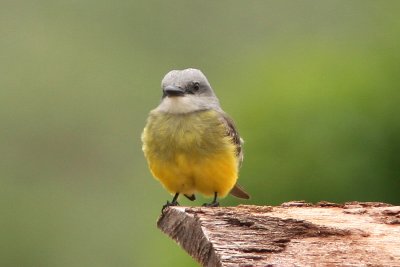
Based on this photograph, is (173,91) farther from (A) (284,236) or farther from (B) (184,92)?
(A) (284,236)

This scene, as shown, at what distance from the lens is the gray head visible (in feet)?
26.1

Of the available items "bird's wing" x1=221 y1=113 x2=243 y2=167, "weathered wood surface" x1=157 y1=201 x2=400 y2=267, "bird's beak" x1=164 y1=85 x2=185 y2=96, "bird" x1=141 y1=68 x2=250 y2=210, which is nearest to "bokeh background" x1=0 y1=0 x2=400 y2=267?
"bird's wing" x1=221 y1=113 x2=243 y2=167

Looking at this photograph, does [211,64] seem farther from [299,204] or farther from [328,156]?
[299,204]

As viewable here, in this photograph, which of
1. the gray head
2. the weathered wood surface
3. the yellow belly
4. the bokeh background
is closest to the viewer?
the weathered wood surface

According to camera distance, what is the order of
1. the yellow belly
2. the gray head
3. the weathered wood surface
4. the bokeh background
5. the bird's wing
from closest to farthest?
1. the weathered wood surface
2. the yellow belly
3. the gray head
4. the bird's wing
5. the bokeh background

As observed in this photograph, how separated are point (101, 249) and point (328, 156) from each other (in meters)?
7.37

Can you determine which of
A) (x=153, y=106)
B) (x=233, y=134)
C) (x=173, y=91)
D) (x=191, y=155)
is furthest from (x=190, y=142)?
(x=153, y=106)

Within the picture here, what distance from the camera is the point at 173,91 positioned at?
7871mm

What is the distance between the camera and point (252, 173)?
31.5 feet

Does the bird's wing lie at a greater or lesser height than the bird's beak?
lesser

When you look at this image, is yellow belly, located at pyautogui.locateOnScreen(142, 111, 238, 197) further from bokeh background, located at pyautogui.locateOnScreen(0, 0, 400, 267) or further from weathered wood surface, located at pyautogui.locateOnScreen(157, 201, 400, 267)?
bokeh background, located at pyautogui.locateOnScreen(0, 0, 400, 267)

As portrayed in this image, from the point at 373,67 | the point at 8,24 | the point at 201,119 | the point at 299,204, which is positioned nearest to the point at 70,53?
the point at 8,24

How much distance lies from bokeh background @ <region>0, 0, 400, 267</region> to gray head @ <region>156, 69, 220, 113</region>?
1578mm

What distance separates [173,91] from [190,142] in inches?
13.9
